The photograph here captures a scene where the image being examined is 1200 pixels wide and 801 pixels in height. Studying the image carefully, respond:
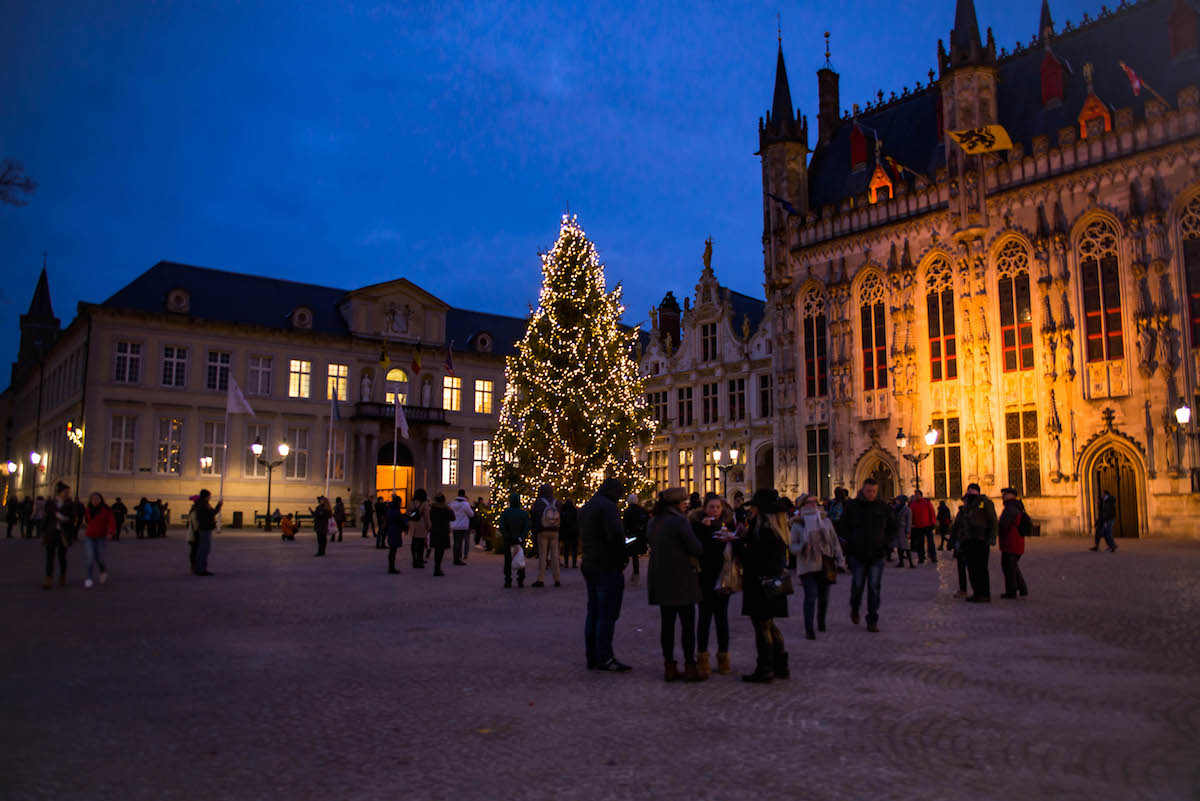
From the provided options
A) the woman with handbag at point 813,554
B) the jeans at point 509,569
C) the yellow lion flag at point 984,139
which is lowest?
the jeans at point 509,569

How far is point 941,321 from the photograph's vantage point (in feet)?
115

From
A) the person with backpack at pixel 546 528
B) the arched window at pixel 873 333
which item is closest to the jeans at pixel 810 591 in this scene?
the person with backpack at pixel 546 528

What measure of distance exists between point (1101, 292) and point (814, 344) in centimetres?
1177

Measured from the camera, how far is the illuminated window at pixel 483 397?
5924 centimetres

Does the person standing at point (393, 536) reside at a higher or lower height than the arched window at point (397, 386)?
lower

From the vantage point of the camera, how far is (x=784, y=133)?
136ft

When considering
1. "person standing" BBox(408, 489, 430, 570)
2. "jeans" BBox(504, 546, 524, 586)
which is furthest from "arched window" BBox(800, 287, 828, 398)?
"jeans" BBox(504, 546, 524, 586)

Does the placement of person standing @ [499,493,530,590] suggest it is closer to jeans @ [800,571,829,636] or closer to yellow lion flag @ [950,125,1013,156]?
jeans @ [800,571,829,636]

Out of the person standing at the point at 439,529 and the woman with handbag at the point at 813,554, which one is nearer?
the woman with handbag at the point at 813,554

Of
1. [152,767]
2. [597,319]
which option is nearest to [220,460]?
[597,319]

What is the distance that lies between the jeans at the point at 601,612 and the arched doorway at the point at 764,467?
36.1 metres

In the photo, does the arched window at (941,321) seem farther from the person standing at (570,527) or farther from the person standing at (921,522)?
the person standing at (570,527)

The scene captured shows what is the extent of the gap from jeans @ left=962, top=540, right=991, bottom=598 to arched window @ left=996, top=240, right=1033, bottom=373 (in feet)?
71.5

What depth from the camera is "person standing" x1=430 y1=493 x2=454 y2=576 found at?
60.7 feet
